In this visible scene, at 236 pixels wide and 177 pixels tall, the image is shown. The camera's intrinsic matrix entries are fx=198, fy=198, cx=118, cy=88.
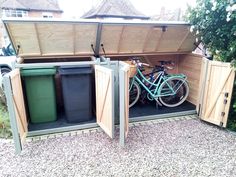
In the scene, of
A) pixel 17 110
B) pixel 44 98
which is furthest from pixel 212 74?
pixel 17 110

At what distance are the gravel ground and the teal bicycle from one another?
0.91 meters

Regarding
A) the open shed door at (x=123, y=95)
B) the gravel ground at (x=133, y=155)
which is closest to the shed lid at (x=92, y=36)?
the open shed door at (x=123, y=95)

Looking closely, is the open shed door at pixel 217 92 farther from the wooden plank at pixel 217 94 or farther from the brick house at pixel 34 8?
the brick house at pixel 34 8

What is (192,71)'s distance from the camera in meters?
4.30

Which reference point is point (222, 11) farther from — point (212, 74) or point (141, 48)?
point (141, 48)

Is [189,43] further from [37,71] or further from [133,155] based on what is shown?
[37,71]

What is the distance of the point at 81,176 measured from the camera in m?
2.27

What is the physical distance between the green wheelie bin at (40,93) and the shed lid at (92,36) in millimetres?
554

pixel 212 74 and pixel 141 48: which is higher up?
pixel 141 48

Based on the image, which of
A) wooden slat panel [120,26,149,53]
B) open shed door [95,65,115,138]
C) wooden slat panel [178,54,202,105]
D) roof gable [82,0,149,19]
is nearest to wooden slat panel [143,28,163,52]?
wooden slat panel [120,26,149,53]

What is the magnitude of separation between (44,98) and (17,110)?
0.67m

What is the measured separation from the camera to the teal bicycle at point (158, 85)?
157 inches

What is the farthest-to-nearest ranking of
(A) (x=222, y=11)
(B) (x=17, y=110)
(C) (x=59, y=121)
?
(C) (x=59, y=121) < (A) (x=222, y=11) < (B) (x=17, y=110)

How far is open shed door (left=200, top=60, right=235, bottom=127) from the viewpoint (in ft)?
10.1
